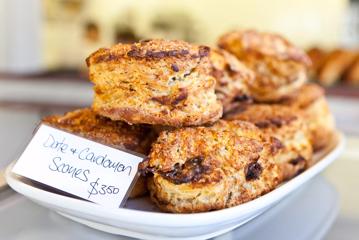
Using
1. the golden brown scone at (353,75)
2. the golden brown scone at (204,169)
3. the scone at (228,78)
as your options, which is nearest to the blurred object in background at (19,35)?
the golden brown scone at (353,75)

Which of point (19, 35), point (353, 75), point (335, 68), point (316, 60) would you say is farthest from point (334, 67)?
point (19, 35)

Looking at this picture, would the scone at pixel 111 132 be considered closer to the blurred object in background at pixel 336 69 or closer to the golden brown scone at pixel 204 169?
the golden brown scone at pixel 204 169

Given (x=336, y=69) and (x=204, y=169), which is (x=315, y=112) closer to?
(x=204, y=169)

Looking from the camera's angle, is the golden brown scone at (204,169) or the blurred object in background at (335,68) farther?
the blurred object in background at (335,68)

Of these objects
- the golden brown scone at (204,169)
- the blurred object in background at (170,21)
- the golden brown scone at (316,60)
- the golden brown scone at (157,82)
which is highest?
the golden brown scone at (157,82)

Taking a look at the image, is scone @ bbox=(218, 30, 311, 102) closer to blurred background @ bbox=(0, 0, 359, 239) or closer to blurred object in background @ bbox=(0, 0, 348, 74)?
blurred background @ bbox=(0, 0, 359, 239)

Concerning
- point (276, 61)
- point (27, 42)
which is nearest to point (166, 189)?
point (276, 61)
